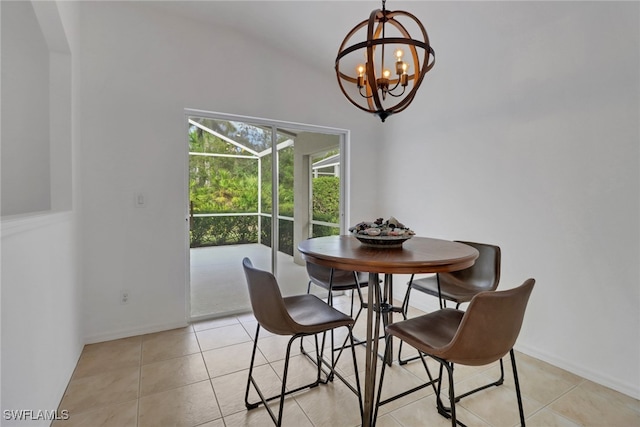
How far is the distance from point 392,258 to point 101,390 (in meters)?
2.00

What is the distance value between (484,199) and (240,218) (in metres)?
2.41

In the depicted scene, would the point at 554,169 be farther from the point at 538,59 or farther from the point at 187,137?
the point at 187,137

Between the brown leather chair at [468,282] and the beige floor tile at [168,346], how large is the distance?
5.56 feet

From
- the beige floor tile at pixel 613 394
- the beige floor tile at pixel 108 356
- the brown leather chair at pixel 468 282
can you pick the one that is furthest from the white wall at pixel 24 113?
the beige floor tile at pixel 613 394

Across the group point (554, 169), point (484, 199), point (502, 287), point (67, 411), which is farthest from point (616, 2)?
point (67, 411)

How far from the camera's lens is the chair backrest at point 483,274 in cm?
206

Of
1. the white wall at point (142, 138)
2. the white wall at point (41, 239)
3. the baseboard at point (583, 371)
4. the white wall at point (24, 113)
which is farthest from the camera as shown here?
the white wall at point (142, 138)

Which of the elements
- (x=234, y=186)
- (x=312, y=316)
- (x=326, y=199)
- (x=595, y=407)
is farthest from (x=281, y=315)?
(x=326, y=199)

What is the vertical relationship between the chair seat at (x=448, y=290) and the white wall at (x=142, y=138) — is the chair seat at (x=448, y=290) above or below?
Answer: below

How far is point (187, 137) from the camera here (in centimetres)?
288

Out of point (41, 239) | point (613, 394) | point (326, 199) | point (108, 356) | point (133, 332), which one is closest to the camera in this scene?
point (41, 239)

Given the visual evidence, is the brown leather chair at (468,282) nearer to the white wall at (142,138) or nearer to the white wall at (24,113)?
the white wall at (142,138)

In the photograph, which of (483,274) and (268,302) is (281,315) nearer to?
(268,302)

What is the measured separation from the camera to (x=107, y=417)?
167 centimetres
